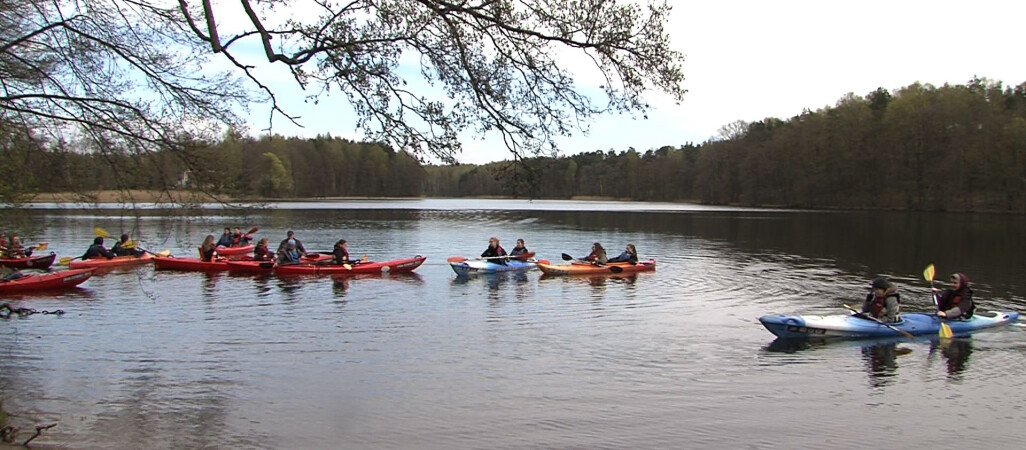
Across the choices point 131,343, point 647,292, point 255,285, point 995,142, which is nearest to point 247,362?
point 131,343

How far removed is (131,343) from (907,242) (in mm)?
40213

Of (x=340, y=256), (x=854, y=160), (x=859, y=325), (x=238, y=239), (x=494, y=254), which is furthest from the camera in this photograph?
(x=854, y=160)

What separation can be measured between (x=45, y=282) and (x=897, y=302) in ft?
73.4

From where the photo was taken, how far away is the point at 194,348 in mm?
14328

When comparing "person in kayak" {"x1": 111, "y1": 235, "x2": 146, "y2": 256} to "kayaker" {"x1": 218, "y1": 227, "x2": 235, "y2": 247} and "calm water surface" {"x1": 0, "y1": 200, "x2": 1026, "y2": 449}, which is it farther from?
"kayaker" {"x1": 218, "y1": 227, "x2": 235, "y2": 247}

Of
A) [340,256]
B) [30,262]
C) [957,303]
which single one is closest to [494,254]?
[340,256]

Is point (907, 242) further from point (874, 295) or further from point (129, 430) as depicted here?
point (129, 430)

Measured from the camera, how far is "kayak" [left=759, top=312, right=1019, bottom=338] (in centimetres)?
1566

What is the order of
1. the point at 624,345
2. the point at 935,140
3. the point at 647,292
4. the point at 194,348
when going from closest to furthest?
1. the point at 194,348
2. the point at 624,345
3. the point at 647,292
4. the point at 935,140

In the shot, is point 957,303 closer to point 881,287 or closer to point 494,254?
point 881,287

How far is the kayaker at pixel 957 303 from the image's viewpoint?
16.9 meters

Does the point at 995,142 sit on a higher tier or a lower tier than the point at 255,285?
higher

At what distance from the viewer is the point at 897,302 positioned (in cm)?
1662

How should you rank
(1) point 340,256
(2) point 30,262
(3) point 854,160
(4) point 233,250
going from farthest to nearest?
(3) point 854,160, (4) point 233,250, (1) point 340,256, (2) point 30,262
